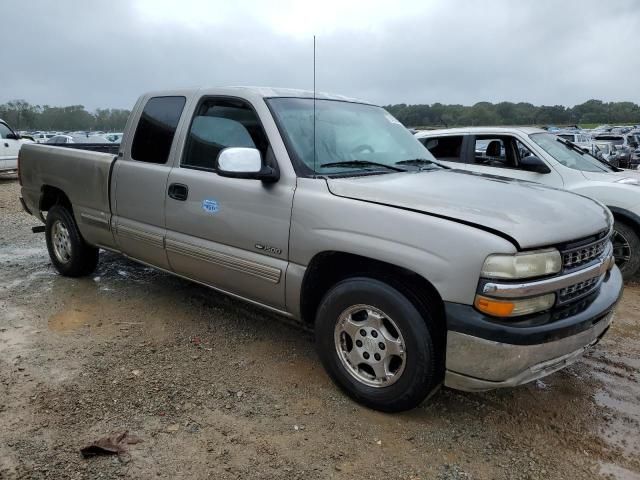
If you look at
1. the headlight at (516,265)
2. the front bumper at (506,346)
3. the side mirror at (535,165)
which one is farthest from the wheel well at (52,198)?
the side mirror at (535,165)

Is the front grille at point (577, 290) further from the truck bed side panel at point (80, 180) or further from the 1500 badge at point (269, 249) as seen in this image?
the truck bed side panel at point (80, 180)

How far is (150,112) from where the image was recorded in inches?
175

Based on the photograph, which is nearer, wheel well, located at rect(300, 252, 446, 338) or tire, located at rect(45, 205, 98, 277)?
wheel well, located at rect(300, 252, 446, 338)

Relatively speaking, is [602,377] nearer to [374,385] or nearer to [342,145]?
[374,385]

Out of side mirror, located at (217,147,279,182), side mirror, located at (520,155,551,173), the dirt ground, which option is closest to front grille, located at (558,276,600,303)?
the dirt ground

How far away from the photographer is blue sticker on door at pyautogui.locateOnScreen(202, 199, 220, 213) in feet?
12.1

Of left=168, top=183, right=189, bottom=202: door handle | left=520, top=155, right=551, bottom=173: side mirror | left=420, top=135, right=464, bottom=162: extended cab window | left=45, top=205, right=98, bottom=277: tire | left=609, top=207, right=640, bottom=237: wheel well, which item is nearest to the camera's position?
left=168, top=183, right=189, bottom=202: door handle

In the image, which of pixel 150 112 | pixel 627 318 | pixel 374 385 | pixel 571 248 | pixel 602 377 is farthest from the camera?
pixel 627 318

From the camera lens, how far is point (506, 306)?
2488 mm

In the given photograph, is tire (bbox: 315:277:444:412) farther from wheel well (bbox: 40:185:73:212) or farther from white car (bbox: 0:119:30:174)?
white car (bbox: 0:119:30:174)

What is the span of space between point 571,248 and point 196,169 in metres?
2.58

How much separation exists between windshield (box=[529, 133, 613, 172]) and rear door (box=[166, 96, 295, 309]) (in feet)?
14.5

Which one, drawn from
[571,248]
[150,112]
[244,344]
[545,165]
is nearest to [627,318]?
[545,165]

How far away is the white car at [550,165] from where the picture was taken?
19.2ft
